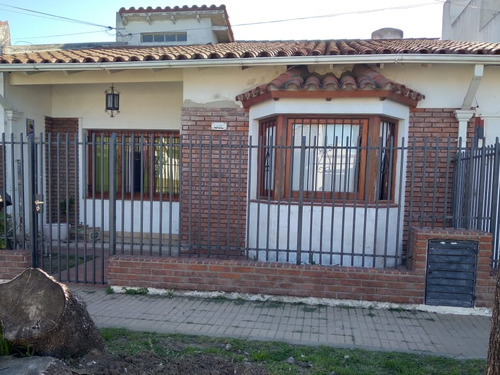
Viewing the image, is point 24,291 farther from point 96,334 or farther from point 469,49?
point 469,49

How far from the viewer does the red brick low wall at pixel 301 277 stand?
4.89 meters

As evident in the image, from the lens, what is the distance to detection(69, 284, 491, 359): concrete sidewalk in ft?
13.4

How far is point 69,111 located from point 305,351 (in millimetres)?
A: 7739

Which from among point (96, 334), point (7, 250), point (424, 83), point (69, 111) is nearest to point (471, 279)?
point (424, 83)

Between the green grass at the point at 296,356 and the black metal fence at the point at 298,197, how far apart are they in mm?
1550

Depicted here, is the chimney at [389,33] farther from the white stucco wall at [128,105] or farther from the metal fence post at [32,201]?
the metal fence post at [32,201]

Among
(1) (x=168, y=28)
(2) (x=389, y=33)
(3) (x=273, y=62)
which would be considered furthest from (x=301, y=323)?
(1) (x=168, y=28)

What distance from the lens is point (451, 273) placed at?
193 inches

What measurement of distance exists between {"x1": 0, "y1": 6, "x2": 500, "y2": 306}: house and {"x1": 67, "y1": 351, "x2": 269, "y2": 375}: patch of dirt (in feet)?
6.10

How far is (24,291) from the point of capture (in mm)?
3371

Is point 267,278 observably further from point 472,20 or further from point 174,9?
point 472,20

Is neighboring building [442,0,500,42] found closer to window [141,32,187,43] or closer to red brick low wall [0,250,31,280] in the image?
window [141,32,187,43]

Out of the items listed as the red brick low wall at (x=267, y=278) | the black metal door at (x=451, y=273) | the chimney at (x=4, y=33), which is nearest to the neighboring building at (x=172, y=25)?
the chimney at (x=4, y=33)

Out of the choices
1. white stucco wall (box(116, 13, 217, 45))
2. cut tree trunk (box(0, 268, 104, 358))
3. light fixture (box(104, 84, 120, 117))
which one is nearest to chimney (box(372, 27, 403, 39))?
white stucco wall (box(116, 13, 217, 45))
